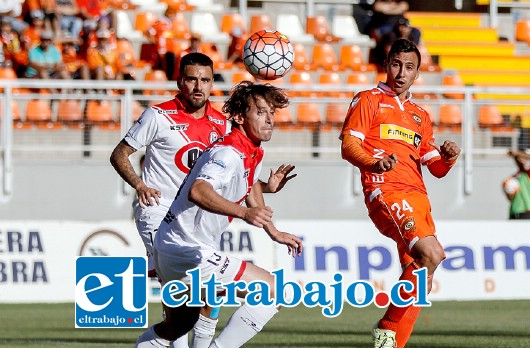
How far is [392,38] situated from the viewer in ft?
72.9

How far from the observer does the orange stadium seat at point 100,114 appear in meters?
18.9

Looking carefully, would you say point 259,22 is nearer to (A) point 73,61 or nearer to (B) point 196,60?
(A) point 73,61

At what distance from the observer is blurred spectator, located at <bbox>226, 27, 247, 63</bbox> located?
2205 centimetres

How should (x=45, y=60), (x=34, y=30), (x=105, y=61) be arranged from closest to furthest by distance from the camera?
1. (x=45, y=60)
2. (x=105, y=61)
3. (x=34, y=30)

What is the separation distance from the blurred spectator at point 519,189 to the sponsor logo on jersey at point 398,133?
8928mm

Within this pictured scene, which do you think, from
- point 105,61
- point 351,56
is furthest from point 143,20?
point 351,56

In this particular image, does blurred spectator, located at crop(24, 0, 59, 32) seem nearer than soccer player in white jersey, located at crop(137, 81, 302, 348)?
No

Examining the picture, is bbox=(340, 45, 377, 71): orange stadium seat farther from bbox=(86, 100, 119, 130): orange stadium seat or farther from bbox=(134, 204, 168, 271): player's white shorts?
Result: bbox=(134, 204, 168, 271): player's white shorts

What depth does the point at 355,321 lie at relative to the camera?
15.3 m

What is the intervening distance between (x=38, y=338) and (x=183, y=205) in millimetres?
5243

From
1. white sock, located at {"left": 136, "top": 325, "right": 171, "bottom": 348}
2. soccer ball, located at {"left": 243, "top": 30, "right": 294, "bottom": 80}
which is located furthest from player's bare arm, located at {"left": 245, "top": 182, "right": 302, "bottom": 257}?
soccer ball, located at {"left": 243, "top": 30, "right": 294, "bottom": 80}

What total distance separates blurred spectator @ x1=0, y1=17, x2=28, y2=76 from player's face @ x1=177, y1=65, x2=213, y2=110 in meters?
11.6

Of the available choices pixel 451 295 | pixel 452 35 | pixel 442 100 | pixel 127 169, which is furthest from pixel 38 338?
pixel 452 35

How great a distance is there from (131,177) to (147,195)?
1.14ft
